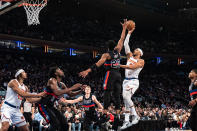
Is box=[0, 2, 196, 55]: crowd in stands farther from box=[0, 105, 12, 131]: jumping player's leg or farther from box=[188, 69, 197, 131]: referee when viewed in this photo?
box=[188, 69, 197, 131]: referee

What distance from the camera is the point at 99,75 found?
25.3m

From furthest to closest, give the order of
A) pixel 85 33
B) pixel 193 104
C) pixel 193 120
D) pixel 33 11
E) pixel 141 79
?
pixel 141 79 < pixel 85 33 < pixel 33 11 < pixel 193 120 < pixel 193 104

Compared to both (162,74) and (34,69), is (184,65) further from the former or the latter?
(34,69)

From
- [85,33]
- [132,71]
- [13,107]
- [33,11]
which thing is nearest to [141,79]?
Result: [85,33]

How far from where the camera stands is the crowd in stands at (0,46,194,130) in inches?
687

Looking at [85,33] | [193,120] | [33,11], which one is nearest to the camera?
[193,120]

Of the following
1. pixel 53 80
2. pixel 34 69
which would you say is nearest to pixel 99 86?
pixel 34 69

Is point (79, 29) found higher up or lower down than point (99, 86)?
higher up

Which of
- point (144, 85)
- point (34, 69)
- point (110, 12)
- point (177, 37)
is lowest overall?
point (144, 85)

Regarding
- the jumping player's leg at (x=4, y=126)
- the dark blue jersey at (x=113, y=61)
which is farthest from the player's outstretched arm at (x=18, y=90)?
the dark blue jersey at (x=113, y=61)

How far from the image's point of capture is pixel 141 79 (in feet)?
96.2

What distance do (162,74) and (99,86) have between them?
37.6 ft

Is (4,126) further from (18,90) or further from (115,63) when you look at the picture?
(115,63)

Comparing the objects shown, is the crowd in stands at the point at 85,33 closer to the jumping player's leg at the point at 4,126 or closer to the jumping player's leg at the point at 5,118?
the jumping player's leg at the point at 5,118
